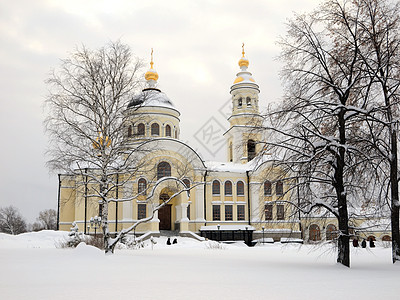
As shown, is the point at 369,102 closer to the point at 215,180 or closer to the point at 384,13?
the point at 384,13

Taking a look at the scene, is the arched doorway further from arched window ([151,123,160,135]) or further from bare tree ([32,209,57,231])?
bare tree ([32,209,57,231])

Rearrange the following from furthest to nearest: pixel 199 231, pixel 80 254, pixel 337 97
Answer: pixel 199 231
pixel 80 254
pixel 337 97

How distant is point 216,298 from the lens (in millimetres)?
6562

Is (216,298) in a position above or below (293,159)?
below

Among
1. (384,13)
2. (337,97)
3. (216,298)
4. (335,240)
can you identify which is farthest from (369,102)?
(216,298)

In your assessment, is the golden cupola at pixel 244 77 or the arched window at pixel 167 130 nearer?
the arched window at pixel 167 130

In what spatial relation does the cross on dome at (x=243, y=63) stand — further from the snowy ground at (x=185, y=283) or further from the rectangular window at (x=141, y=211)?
the snowy ground at (x=185, y=283)

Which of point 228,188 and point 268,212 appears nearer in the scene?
point 268,212

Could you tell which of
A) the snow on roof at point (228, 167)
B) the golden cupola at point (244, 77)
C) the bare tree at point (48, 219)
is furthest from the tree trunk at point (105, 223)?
the bare tree at point (48, 219)

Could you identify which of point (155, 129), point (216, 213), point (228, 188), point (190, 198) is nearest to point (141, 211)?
point (190, 198)

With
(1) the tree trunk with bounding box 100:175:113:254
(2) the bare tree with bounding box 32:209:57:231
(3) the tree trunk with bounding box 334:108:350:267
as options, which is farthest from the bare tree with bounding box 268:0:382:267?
(2) the bare tree with bounding box 32:209:57:231

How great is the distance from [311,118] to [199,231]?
24.2 m

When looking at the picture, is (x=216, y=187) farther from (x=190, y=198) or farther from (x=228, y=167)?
(x=190, y=198)

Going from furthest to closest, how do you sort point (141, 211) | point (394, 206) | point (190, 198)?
point (190, 198) < point (141, 211) < point (394, 206)
